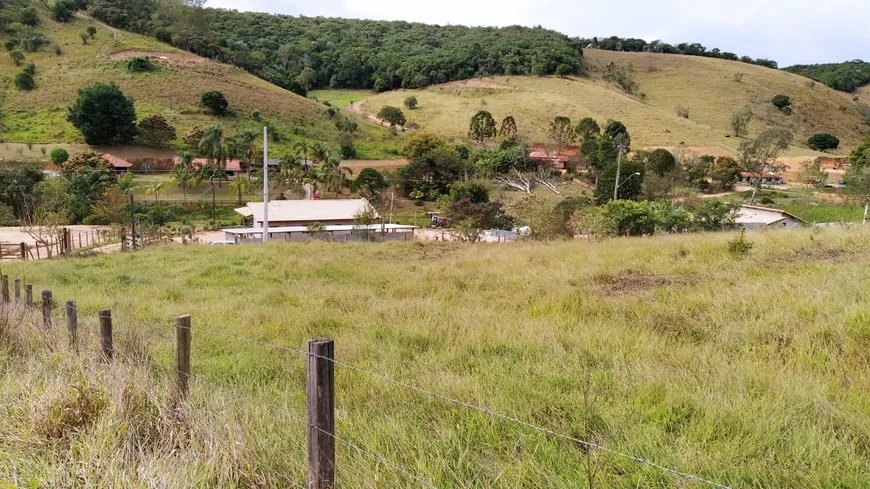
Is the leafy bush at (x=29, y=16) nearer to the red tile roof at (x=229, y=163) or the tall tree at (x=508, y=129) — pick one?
the red tile roof at (x=229, y=163)

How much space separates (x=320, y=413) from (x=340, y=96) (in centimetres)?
10668

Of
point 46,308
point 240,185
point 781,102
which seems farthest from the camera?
point 781,102

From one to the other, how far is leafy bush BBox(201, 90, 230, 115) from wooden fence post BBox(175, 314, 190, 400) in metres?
66.9

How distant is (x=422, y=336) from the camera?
5.80 m

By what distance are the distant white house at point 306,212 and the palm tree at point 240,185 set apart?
9.50 m

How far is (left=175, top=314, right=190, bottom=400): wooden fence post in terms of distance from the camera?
3.41m

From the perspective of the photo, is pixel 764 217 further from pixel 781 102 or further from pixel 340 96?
pixel 340 96

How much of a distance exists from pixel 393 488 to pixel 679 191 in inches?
1791

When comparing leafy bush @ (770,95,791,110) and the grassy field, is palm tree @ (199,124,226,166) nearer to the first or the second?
the grassy field

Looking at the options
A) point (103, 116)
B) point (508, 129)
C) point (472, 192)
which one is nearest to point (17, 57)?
point (103, 116)

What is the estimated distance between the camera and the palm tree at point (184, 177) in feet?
144

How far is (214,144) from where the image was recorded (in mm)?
46875

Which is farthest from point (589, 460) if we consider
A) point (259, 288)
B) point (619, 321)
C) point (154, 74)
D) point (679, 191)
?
point (154, 74)

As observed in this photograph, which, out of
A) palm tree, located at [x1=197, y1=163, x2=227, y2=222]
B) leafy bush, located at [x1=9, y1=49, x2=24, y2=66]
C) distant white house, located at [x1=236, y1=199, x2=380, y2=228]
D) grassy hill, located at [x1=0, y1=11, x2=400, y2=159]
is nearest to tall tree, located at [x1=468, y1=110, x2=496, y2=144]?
grassy hill, located at [x1=0, y1=11, x2=400, y2=159]
